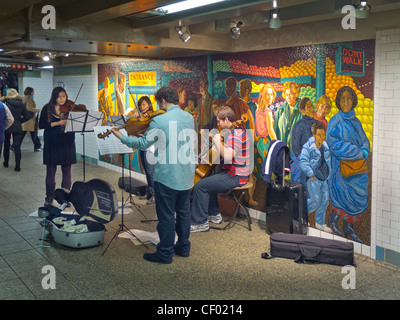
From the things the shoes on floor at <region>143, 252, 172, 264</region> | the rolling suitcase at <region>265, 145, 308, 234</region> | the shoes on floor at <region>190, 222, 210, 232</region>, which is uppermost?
the rolling suitcase at <region>265, 145, 308, 234</region>

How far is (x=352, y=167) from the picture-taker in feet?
15.7

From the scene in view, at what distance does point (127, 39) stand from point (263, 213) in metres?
2.78

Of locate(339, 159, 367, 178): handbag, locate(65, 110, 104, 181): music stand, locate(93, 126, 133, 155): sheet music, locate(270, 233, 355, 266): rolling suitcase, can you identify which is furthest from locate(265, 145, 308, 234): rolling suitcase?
locate(65, 110, 104, 181): music stand

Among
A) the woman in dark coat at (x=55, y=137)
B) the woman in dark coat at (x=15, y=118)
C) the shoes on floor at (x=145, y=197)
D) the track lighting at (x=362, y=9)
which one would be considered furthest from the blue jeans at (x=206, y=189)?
the woman in dark coat at (x=15, y=118)

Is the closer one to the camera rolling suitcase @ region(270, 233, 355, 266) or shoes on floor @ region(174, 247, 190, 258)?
rolling suitcase @ region(270, 233, 355, 266)

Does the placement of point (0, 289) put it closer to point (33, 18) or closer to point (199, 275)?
point (199, 275)

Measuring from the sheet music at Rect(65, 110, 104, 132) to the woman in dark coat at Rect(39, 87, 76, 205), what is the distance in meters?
0.43

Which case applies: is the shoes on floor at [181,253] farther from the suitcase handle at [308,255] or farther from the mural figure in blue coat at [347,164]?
the mural figure in blue coat at [347,164]

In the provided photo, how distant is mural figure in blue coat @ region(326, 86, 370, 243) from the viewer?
472 centimetres

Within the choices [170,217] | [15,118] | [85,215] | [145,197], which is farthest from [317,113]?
[15,118]

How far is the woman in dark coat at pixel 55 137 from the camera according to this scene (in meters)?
6.15

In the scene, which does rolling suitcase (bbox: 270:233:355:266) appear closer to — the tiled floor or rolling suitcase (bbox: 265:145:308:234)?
the tiled floor

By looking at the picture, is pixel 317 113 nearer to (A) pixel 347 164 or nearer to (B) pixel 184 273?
(A) pixel 347 164
